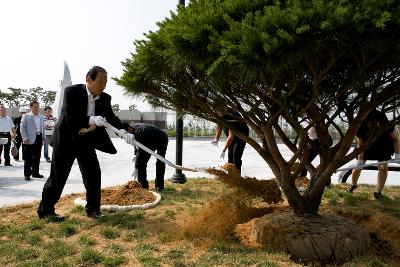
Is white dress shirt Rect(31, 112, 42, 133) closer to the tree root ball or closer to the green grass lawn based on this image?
the green grass lawn

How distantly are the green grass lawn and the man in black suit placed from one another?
0.30 meters

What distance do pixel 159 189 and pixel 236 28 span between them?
14.4ft

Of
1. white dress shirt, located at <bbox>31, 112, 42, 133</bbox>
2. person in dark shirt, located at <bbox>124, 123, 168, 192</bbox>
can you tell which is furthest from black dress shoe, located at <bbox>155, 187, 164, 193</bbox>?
white dress shirt, located at <bbox>31, 112, 42, 133</bbox>

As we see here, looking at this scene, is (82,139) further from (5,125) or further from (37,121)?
(5,125)

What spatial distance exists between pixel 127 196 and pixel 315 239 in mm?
3012

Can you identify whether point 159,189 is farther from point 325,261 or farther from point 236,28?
point 236,28

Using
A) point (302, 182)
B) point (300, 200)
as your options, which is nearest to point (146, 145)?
point (302, 182)

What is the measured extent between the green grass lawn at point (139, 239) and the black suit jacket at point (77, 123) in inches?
37.0

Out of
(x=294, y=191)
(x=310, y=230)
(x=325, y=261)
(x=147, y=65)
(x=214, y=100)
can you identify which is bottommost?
(x=325, y=261)

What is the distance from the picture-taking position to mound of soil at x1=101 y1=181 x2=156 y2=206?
5.80m

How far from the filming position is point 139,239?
432 cm

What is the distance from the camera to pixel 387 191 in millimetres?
7285

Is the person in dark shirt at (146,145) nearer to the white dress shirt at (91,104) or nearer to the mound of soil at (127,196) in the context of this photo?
the mound of soil at (127,196)

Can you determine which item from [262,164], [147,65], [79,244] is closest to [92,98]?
[147,65]
